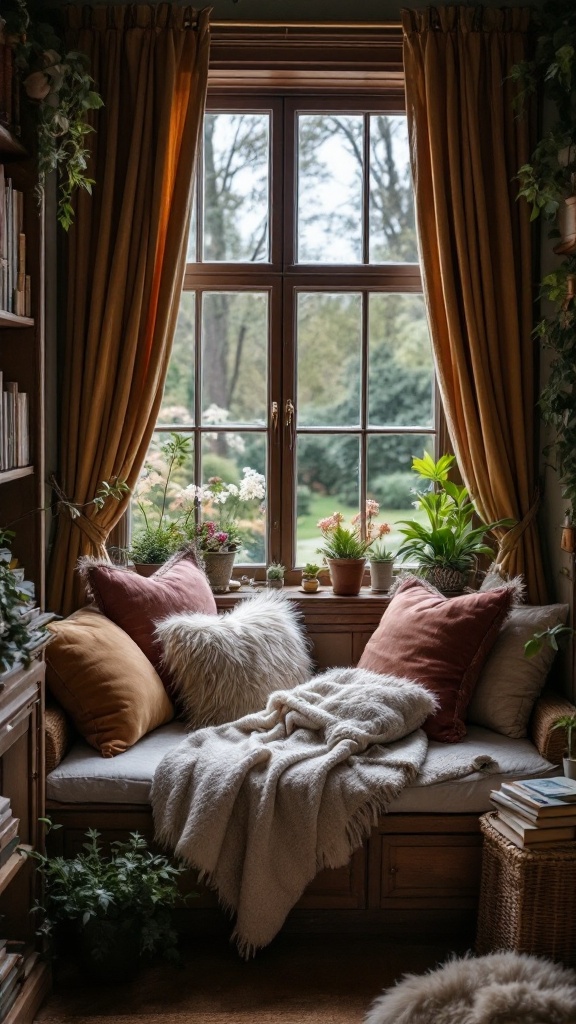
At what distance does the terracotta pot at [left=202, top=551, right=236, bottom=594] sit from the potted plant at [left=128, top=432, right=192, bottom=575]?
12 centimetres

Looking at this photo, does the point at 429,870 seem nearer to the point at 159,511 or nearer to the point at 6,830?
the point at 6,830

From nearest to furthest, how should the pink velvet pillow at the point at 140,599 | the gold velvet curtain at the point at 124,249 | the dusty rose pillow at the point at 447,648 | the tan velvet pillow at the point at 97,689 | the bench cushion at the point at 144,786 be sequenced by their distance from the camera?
the bench cushion at the point at 144,786
the tan velvet pillow at the point at 97,689
the dusty rose pillow at the point at 447,648
the pink velvet pillow at the point at 140,599
the gold velvet curtain at the point at 124,249

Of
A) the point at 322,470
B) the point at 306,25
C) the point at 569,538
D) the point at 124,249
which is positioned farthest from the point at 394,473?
the point at 306,25

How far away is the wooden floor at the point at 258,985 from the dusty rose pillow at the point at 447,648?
0.68 m

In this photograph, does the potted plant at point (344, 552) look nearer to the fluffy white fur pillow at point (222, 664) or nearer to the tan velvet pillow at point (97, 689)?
the fluffy white fur pillow at point (222, 664)

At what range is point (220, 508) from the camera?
4.11m

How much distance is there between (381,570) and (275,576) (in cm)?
41

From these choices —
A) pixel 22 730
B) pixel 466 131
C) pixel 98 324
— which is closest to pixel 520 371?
pixel 466 131

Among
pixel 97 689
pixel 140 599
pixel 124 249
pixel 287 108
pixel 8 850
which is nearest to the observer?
pixel 8 850

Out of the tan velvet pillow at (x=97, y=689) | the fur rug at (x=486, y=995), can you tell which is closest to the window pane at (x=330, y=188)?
the tan velvet pillow at (x=97, y=689)

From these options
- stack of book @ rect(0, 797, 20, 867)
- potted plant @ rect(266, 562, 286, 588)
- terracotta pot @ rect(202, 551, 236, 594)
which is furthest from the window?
stack of book @ rect(0, 797, 20, 867)

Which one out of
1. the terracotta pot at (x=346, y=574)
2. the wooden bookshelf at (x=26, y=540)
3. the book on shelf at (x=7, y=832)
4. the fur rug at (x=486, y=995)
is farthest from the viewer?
the terracotta pot at (x=346, y=574)

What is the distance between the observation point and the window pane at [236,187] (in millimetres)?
4031

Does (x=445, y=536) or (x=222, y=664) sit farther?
(x=445, y=536)
